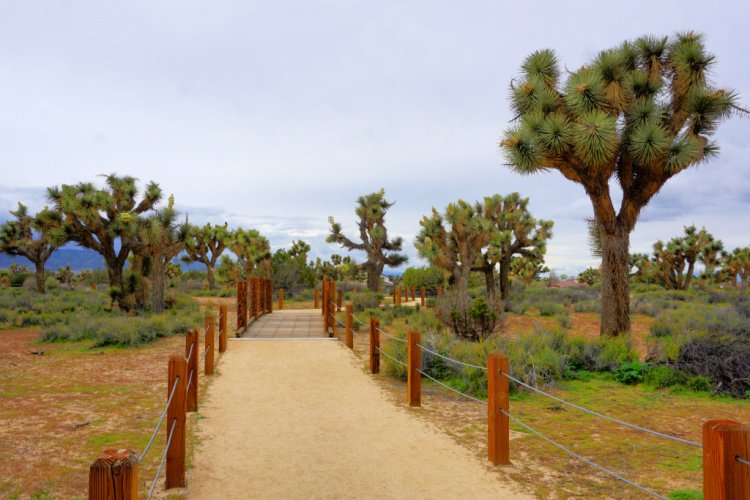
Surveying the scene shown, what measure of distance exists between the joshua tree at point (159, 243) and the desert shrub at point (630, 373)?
17756 mm

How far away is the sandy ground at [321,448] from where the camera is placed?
493 centimetres

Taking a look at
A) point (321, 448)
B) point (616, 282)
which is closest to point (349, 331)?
point (616, 282)

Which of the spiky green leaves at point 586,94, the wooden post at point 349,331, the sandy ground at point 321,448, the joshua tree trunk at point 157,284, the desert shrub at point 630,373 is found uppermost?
the spiky green leaves at point 586,94

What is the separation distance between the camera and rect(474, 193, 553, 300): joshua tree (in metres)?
25.5

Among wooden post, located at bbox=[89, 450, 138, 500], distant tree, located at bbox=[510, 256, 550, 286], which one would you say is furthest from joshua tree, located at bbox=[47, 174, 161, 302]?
distant tree, located at bbox=[510, 256, 550, 286]

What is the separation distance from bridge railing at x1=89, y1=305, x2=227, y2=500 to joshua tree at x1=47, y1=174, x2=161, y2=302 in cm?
1284

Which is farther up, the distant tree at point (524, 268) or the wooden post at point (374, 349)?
the distant tree at point (524, 268)

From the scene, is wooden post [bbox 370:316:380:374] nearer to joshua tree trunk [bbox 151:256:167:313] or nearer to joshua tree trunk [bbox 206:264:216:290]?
joshua tree trunk [bbox 151:256:167:313]

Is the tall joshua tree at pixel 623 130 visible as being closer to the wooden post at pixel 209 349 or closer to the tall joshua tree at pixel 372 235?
the wooden post at pixel 209 349

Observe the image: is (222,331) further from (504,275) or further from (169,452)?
(504,275)

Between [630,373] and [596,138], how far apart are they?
225 inches

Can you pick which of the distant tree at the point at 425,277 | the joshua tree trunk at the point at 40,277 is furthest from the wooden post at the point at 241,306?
the distant tree at the point at 425,277

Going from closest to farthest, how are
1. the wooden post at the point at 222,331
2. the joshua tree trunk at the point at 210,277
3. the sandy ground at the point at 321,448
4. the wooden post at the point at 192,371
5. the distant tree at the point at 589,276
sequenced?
the sandy ground at the point at 321,448, the wooden post at the point at 192,371, the wooden post at the point at 222,331, the joshua tree trunk at the point at 210,277, the distant tree at the point at 589,276

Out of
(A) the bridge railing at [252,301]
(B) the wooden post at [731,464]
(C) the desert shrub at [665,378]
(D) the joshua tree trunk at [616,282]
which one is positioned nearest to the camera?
(B) the wooden post at [731,464]
